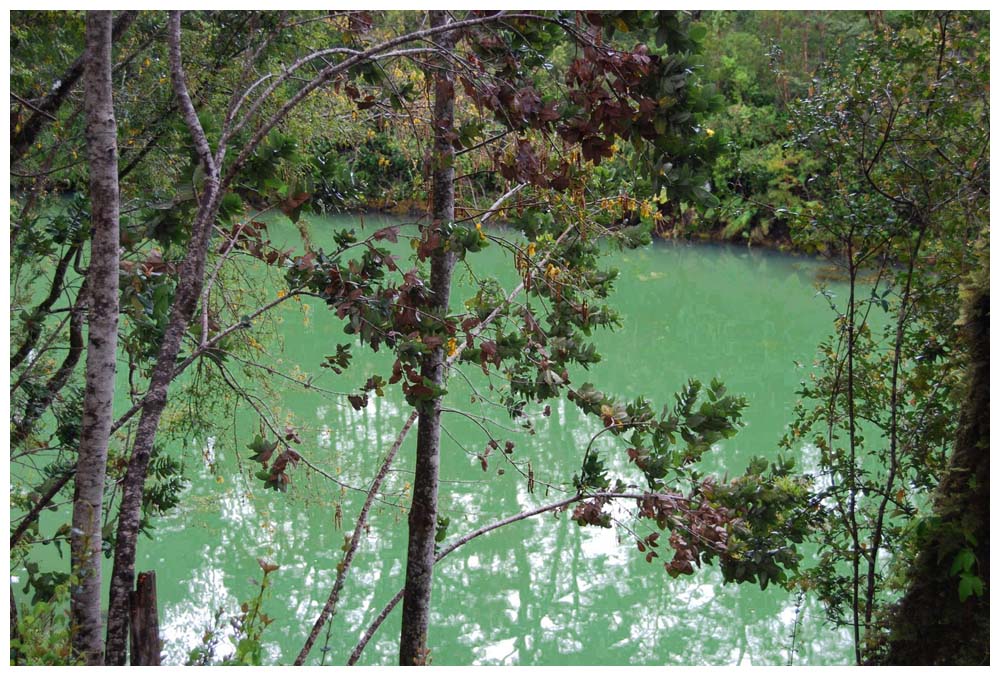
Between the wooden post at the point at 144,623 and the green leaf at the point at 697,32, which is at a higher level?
the green leaf at the point at 697,32

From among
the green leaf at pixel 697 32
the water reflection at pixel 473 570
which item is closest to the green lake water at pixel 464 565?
the water reflection at pixel 473 570

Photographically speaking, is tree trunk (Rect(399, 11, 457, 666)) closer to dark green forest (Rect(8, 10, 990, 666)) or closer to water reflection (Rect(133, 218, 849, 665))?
dark green forest (Rect(8, 10, 990, 666))

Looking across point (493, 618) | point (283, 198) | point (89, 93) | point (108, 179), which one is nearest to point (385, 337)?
point (283, 198)

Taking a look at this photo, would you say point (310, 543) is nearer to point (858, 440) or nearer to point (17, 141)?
point (17, 141)

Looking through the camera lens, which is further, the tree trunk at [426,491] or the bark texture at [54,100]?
the bark texture at [54,100]

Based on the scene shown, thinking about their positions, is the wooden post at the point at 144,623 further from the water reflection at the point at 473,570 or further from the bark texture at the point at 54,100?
the bark texture at the point at 54,100

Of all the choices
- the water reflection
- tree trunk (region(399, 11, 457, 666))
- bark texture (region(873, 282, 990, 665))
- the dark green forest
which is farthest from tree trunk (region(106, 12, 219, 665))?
bark texture (region(873, 282, 990, 665))

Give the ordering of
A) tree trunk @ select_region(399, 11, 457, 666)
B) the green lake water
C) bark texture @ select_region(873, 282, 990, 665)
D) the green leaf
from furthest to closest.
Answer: the green lake water
tree trunk @ select_region(399, 11, 457, 666)
bark texture @ select_region(873, 282, 990, 665)
the green leaf
